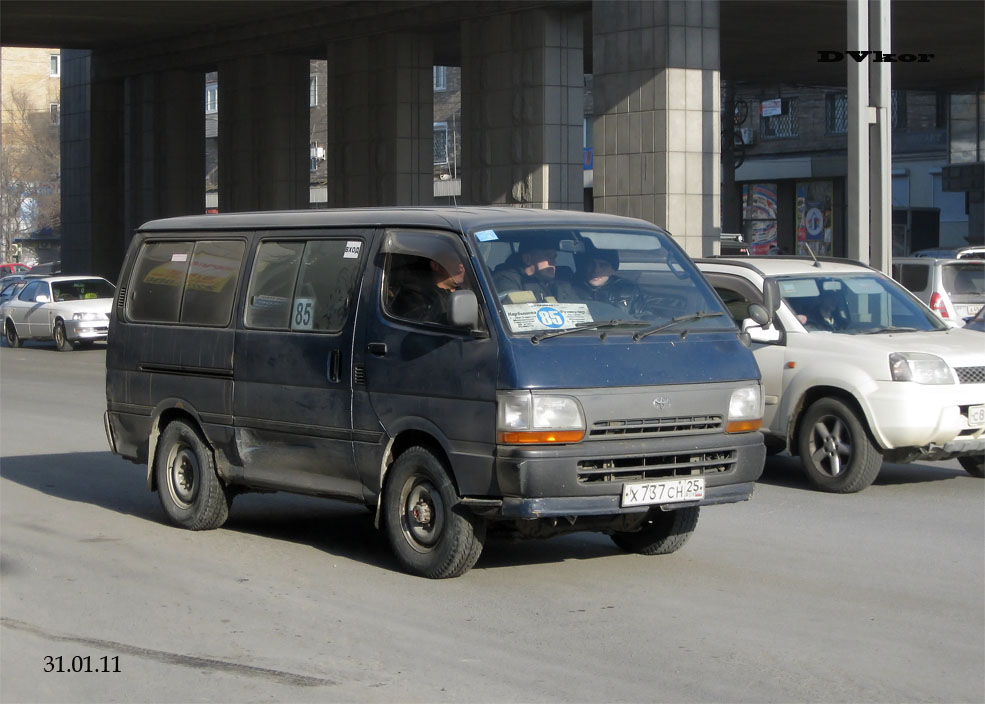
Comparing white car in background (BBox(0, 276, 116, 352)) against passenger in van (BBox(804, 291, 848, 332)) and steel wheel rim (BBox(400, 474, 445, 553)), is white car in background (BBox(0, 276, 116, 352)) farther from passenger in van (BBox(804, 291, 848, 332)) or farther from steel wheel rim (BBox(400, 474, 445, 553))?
steel wheel rim (BBox(400, 474, 445, 553))

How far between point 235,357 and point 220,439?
0.54m

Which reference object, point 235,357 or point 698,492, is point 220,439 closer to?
point 235,357

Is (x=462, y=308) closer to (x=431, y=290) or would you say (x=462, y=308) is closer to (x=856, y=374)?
(x=431, y=290)

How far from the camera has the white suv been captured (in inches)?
408

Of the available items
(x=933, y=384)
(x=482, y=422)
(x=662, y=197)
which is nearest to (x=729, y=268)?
(x=933, y=384)

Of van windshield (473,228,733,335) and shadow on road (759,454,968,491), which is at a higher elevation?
van windshield (473,228,733,335)

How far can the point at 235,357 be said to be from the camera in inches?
345

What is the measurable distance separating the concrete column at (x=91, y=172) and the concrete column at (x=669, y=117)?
2202 cm

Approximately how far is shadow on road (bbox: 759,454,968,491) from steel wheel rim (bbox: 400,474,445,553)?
439 centimetres

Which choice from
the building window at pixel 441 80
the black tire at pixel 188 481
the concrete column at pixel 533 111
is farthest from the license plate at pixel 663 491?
the building window at pixel 441 80

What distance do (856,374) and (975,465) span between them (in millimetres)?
1830

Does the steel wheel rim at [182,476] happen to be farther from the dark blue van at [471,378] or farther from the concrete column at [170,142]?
the concrete column at [170,142]

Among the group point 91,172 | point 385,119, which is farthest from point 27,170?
point 385,119

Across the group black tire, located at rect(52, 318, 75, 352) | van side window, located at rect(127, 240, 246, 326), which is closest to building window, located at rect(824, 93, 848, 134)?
black tire, located at rect(52, 318, 75, 352)
